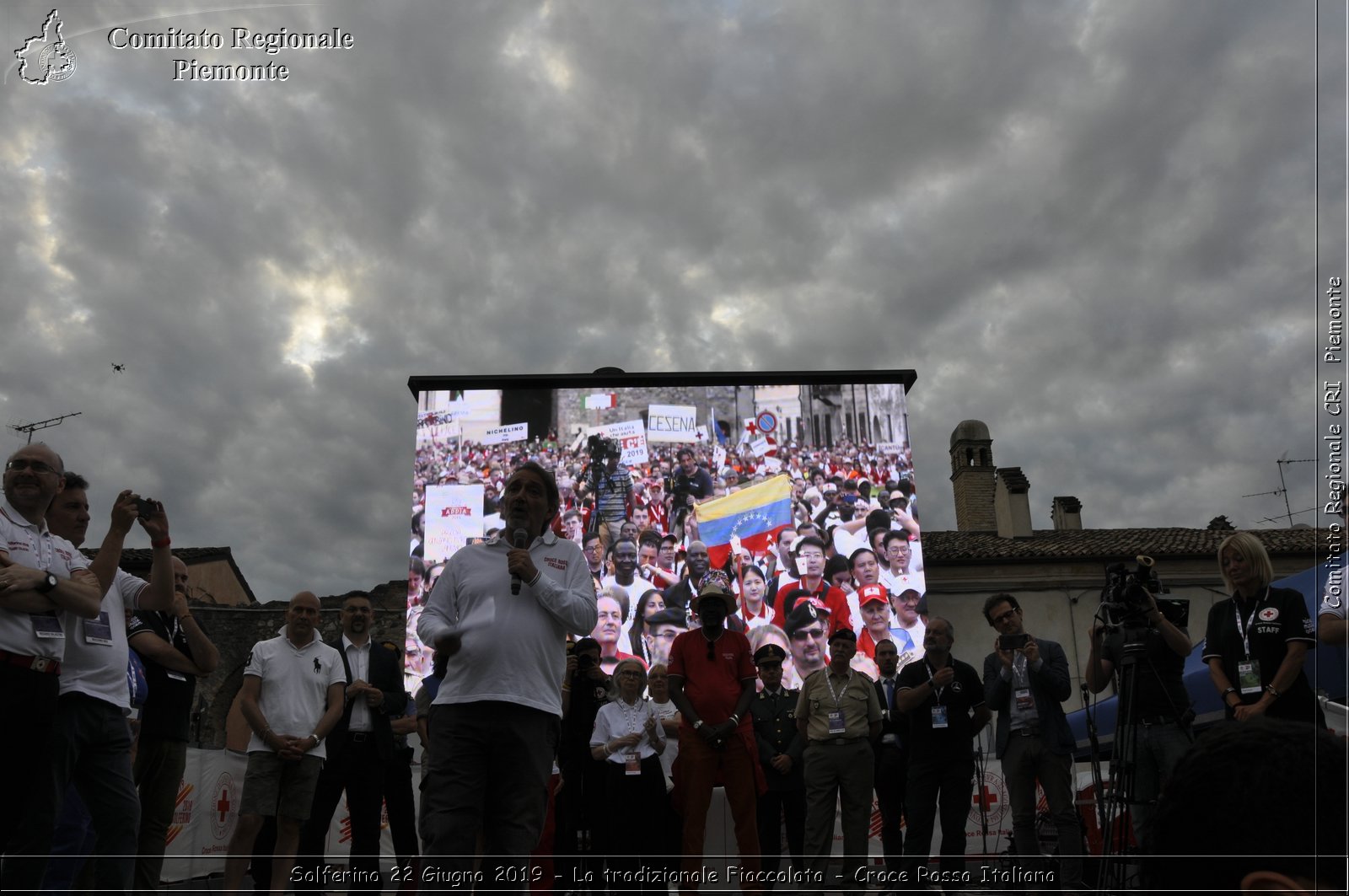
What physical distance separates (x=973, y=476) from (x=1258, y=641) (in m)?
24.0

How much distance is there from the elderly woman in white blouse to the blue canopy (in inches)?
140

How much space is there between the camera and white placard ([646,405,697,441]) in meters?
17.7

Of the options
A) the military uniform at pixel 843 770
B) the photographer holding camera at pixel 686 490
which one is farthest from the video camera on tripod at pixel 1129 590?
the photographer holding camera at pixel 686 490

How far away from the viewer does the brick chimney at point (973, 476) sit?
91.4 ft

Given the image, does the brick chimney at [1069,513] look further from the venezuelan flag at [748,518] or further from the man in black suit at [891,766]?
the man in black suit at [891,766]

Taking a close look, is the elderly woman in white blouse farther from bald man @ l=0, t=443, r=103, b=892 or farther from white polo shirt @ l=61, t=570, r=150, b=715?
bald man @ l=0, t=443, r=103, b=892

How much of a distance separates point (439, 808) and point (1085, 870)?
627 centimetres

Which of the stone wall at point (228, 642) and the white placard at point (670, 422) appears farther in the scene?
the stone wall at point (228, 642)

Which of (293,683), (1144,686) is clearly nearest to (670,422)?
(293,683)

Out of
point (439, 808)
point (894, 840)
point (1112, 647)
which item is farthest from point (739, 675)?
point (439, 808)

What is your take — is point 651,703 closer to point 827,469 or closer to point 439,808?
point 439,808

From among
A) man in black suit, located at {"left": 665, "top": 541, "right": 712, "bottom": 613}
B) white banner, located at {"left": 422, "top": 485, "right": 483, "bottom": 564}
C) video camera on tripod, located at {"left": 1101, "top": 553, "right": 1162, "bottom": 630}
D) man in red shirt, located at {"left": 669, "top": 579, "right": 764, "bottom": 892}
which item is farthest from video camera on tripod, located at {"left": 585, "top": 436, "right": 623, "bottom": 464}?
video camera on tripod, located at {"left": 1101, "top": 553, "right": 1162, "bottom": 630}

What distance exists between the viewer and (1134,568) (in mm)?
5523

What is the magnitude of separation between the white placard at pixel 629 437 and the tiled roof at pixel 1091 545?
8.31 m
